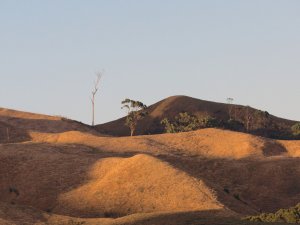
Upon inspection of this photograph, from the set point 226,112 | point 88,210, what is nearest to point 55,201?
point 88,210

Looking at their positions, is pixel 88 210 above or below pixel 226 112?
below

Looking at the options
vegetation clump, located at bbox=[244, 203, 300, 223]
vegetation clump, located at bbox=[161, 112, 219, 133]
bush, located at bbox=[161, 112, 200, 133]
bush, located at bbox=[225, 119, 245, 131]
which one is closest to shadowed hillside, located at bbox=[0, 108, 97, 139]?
bush, located at bbox=[161, 112, 200, 133]

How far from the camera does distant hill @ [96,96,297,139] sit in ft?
329

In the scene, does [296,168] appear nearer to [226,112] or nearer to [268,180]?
[268,180]

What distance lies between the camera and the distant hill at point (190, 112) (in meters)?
100

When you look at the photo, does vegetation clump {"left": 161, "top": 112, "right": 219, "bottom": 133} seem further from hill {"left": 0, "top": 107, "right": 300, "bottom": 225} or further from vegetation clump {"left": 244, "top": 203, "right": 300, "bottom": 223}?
vegetation clump {"left": 244, "top": 203, "right": 300, "bottom": 223}

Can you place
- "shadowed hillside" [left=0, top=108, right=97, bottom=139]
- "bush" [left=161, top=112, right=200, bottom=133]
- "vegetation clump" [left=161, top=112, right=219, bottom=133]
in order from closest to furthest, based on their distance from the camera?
1. "shadowed hillside" [left=0, top=108, right=97, bottom=139]
2. "bush" [left=161, top=112, right=200, bottom=133]
3. "vegetation clump" [left=161, top=112, right=219, bottom=133]

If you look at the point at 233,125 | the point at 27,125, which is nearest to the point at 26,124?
the point at 27,125

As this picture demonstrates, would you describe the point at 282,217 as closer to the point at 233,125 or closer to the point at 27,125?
the point at 27,125

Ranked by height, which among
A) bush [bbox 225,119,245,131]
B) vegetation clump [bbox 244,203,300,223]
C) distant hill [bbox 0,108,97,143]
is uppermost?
bush [bbox 225,119,245,131]

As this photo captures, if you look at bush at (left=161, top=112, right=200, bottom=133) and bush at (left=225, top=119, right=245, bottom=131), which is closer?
bush at (left=161, top=112, right=200, bottom=133)

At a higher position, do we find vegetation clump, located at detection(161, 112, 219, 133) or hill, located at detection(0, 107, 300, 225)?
vegetation clump, located at detection(161, 112, 219, 133)

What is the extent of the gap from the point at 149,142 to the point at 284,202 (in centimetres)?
1780

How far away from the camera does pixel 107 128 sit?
112312mm
